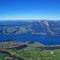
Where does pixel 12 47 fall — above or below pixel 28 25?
below

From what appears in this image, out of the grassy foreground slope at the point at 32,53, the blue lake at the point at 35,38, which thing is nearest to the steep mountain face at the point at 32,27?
the blue lake at the point at 35,38

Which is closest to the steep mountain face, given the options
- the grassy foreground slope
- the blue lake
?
the blue lake

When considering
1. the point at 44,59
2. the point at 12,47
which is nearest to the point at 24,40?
the point at 12,47

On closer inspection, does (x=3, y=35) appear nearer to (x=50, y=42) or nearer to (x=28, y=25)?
(x=28, y=25)

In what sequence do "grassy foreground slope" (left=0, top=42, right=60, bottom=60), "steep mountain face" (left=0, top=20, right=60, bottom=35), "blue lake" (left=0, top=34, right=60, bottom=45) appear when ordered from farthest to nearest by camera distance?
"steep mountain face" (left=0, top=20, right=60, bottom=35), "blue lake" (left=0, top=34, right=60, bottom=45), "grassy foreground slope" (left=0, top=42, right=60, bottom=60)

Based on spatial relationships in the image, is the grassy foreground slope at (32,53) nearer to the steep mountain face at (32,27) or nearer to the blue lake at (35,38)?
the blue lake at (35,38)

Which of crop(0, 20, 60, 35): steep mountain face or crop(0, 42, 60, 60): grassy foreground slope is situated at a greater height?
crop(0, 20, 60, 35): steep mountain face

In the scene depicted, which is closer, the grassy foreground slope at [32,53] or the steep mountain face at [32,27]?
the grassy foreground slope at [32,53]

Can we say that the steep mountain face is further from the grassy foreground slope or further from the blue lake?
the grassy foreground slope
